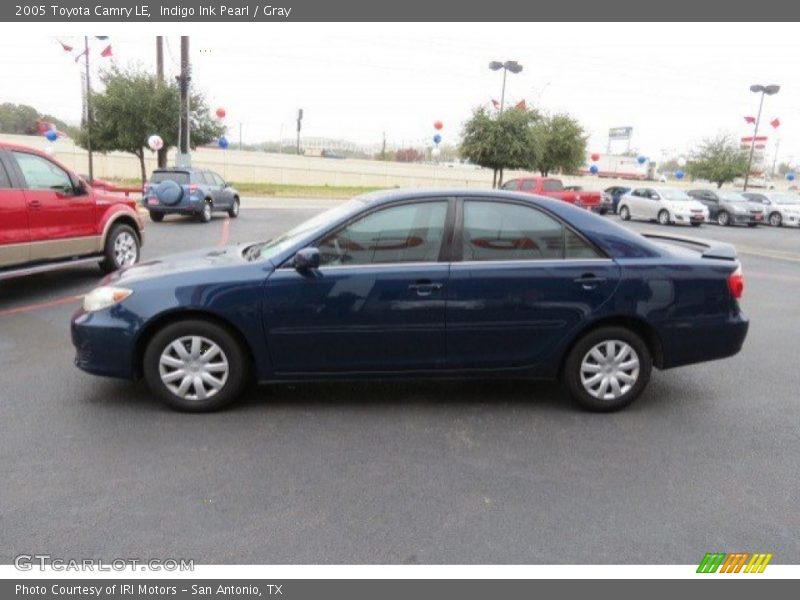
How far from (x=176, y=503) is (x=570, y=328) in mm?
2766

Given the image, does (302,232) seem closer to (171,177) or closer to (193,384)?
(193,384)

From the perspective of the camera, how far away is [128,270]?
477 cm

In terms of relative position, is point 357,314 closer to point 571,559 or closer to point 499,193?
point 499,193

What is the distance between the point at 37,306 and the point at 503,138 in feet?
94.8

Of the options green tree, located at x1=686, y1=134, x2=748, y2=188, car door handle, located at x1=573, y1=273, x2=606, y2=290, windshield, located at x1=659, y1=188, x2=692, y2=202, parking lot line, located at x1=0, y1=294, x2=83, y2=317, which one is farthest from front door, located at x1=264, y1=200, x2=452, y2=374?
green tree, located at x1=686, y1=134, x2=748, y2=188

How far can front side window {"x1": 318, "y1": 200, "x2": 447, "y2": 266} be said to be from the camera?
4371 mm

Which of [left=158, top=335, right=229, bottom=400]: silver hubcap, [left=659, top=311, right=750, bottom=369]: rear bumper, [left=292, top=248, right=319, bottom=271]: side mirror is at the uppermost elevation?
[left=292, top=248, right=319, bottom=271]: side mirror

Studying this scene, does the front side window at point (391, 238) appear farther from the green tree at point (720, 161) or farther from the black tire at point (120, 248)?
the green tree at point (720, 161)

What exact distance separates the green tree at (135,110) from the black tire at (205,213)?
1035 cm

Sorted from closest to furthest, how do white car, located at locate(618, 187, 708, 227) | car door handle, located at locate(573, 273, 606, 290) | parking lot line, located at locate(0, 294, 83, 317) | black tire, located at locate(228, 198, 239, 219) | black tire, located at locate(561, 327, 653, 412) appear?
1. car door handle, located at locate(573, 273, 606, 290)
2. black tire, located at locate(561, 327, 653, 412)
3. parking lot line, located at locate(0, 294, 83, 317)
4. black tire, located at locate(228, 198, 239, 219)
5. white car, located at locate(618, 187, 708, 227)

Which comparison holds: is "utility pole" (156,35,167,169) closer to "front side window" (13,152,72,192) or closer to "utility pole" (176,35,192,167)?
"utility pole" (176,35,192,167)

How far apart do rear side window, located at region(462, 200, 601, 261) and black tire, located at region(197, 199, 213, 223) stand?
15208 millimetres

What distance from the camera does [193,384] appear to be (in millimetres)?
4344

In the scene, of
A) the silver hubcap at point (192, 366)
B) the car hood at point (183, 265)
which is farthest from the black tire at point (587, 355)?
the silver hubcap at point (192, 366)
